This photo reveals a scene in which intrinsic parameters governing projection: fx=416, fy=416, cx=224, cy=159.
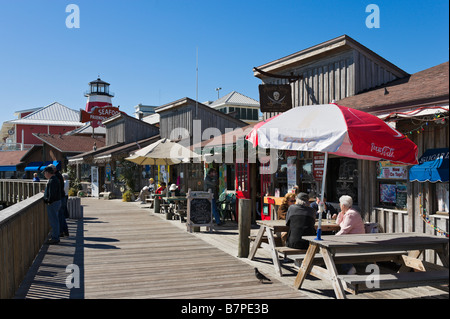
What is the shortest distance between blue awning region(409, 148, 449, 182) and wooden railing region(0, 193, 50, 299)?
6013 millimetres

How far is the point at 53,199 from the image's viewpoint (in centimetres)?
867

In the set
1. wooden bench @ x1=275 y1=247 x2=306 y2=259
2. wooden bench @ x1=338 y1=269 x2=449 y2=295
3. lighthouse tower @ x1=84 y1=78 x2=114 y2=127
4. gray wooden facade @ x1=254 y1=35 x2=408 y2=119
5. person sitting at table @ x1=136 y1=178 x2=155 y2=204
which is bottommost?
wooden bench @ x1=338 y1=269 x2=449 y2=295

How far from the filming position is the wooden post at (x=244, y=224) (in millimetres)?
7383

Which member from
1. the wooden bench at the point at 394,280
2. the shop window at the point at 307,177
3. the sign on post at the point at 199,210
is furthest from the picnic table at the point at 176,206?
the wooden bench at the point at 394,280

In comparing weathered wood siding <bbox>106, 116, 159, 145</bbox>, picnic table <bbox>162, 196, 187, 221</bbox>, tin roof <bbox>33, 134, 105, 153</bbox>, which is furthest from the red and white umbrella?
tin roof <bbox>33, 134, 105, 153</bbox>

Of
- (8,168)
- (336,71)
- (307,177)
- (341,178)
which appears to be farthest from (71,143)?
(341,178)

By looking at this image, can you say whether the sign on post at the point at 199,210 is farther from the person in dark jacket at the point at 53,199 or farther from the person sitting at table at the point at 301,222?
the person sitting at table at the point at 301,222

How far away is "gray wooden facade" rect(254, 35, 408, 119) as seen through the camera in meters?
10.3

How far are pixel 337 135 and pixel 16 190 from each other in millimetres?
17781

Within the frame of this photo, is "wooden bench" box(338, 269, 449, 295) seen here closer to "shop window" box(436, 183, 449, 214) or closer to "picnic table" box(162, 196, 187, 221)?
"shop window" box(436, 183, 449, 214)

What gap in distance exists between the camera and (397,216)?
7.37 metres

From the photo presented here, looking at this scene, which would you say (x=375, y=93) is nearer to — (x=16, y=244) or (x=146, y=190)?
(x=16, y=244)

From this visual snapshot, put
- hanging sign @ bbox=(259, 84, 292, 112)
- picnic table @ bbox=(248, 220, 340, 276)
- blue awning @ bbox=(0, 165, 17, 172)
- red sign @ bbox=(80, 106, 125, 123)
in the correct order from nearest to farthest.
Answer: picnic table @ bbox=(248, 220, 340, 276)
hanging sign @ bbox=(259, 84, 292, 112)
red sign @ bbox=(80, 106, 125, 123)
blue awning @ bbox=(0, 165, 17, 172)
